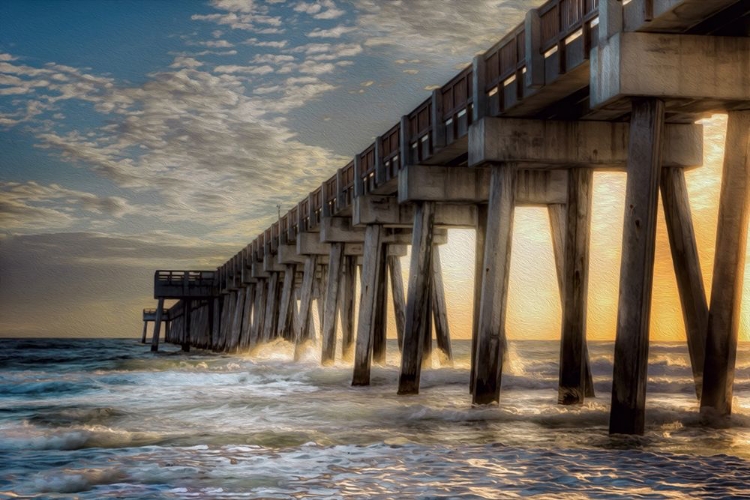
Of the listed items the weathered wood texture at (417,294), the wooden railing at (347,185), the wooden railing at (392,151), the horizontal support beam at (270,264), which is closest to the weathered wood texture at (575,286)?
the weathered wood texture at (417,294)

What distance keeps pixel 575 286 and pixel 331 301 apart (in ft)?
39.2

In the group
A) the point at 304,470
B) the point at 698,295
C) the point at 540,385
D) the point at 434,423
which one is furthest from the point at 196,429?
the point at 540,385

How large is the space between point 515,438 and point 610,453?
2.09 metres

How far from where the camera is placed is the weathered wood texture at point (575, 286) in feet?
51.1

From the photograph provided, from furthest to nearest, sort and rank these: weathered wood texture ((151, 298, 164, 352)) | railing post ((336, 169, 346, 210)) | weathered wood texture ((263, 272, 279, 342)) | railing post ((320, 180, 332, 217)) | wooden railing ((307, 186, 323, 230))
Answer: weathered wood texture ((151, 298, 164, 352))
weathered wood texture ((263, 272, 279, 342))
wooden railing ((307, 186, 323, 230))
railing post ((320, 180, 332, 217))
railing post ((336, 169, 346, 210))

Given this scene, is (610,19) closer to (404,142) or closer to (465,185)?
(465,185)

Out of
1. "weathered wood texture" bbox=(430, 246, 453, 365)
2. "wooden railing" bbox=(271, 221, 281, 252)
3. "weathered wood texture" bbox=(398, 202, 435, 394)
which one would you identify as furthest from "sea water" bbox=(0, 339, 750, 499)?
"wooden railing" bbox=(271, 221, 281, 252)

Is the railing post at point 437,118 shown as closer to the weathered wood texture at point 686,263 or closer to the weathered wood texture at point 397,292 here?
the weathered wood texture at point 686,263

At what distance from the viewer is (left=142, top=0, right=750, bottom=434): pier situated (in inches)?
428

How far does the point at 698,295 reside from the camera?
1461 cm

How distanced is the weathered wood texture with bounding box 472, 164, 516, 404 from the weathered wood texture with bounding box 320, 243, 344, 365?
11.5 meters

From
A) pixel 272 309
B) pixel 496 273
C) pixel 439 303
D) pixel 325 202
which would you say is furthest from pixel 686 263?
pixel 272 309

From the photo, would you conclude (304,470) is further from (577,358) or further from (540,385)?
(540,385)

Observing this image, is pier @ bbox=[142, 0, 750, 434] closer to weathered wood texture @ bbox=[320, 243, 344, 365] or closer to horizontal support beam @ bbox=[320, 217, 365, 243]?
weathered wood texture @ bbox=[320, 243, 344, 365]
